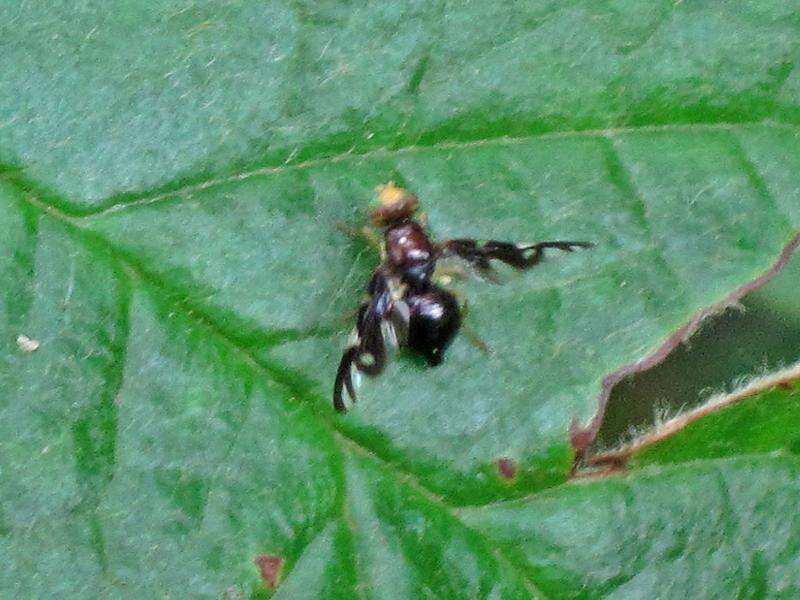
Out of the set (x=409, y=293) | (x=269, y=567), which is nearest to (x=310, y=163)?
(x=409, y=293)

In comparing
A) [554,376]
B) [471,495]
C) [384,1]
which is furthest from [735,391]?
[384,1]

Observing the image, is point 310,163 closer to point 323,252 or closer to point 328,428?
point 323,252

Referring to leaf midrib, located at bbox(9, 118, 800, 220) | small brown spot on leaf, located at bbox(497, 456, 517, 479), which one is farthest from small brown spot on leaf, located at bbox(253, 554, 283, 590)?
leaf midrib, located at bbox(9, 118, 800, 220)

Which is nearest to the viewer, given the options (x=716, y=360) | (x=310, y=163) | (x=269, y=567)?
(x=269, y=567)

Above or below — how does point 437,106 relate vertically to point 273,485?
above

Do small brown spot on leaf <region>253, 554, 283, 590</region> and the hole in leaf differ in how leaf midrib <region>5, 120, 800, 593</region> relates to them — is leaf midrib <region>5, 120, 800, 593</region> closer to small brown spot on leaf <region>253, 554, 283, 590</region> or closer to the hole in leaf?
small brown spot on leaf <region>253, 554, 283, 590</region>

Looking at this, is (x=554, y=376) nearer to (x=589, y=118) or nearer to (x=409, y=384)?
(x=409, y=384)
